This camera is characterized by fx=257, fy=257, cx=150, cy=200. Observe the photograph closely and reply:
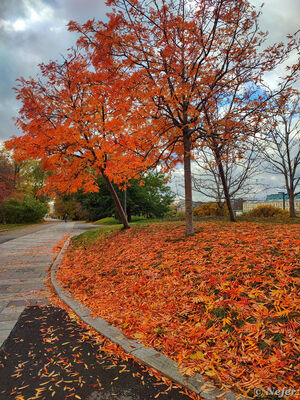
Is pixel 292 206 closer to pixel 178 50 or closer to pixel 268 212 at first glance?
pixel 268 212

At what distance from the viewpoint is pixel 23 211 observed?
43.4 metres

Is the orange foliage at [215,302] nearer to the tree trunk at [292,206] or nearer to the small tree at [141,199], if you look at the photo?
the tree trunk at [292,206]

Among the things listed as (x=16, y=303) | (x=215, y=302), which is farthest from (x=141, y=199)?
(x=215, y=302)

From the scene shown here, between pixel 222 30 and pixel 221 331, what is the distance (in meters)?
7.14

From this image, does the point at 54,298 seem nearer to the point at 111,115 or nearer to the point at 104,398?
the point at 104,398

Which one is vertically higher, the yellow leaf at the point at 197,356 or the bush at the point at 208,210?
the bush at the point at 208,210

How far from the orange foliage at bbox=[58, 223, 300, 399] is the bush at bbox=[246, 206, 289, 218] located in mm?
8464

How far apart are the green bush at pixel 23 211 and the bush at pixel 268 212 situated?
123 ft

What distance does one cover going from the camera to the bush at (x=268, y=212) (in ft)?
45.4

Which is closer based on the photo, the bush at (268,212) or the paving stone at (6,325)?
the paving stone at (6,325)

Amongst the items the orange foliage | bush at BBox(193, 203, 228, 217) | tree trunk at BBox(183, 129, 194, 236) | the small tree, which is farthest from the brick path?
the small tree

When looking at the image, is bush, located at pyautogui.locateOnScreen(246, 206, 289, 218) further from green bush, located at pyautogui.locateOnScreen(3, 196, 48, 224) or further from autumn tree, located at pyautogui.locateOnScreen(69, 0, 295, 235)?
green bush, located at pyautogui.locateOnScreen(3, 196, 48, 224)

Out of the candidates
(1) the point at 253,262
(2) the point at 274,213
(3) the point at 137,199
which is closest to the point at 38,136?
(1) the point at 253,262

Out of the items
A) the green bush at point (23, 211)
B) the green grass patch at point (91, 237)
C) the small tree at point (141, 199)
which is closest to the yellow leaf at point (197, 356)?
the green grass patch at point (91, 237)
